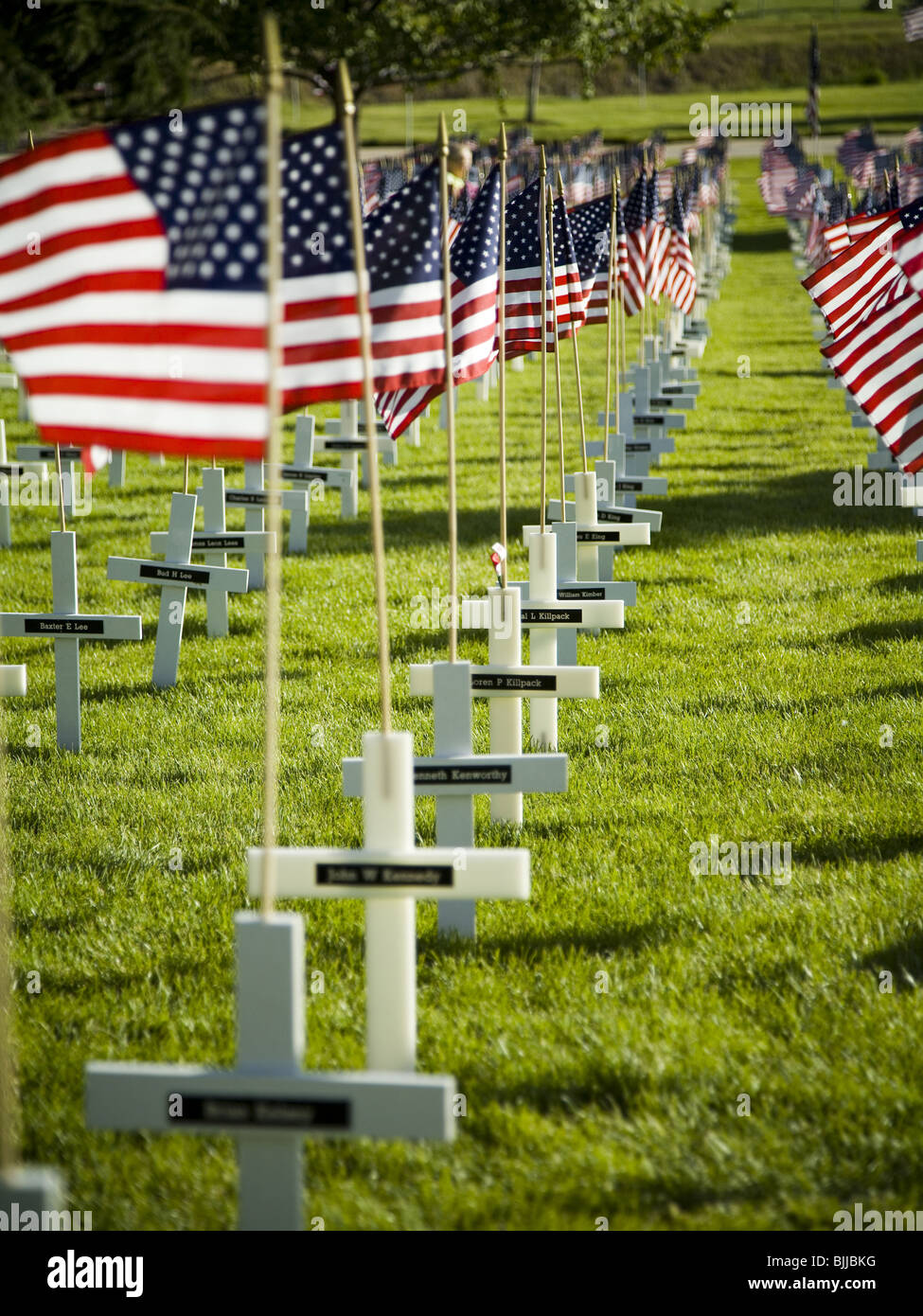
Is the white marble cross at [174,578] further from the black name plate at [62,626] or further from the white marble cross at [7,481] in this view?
the white marble cross at [7,481]

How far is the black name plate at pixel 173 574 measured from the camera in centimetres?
907

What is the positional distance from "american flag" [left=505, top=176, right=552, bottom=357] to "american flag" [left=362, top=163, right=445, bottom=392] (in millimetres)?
3680

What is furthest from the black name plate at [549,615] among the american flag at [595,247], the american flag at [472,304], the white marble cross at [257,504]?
the american flag at [595,247]

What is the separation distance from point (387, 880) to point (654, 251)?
13.5 meters

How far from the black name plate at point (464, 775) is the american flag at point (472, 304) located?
6.65ft

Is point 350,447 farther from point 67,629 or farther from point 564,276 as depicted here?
point 67,629

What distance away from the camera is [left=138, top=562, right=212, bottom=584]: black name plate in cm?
907

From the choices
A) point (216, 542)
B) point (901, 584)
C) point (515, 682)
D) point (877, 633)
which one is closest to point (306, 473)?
point (216, 542)

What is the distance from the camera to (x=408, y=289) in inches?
211

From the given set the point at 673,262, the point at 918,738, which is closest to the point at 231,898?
the point at 918,738

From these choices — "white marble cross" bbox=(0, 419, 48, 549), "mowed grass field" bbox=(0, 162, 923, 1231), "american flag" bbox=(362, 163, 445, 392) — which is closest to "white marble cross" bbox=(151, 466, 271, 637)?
"mowed grass field" bbox=(0, 162, 923, 1231)

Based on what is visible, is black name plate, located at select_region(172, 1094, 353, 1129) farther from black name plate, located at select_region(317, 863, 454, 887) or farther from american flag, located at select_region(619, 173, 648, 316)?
american flag, located at select_region(619, 173, 648, 316)

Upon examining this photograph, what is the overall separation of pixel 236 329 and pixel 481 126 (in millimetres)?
89054

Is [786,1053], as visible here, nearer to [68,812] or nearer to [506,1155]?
[506,1155]
